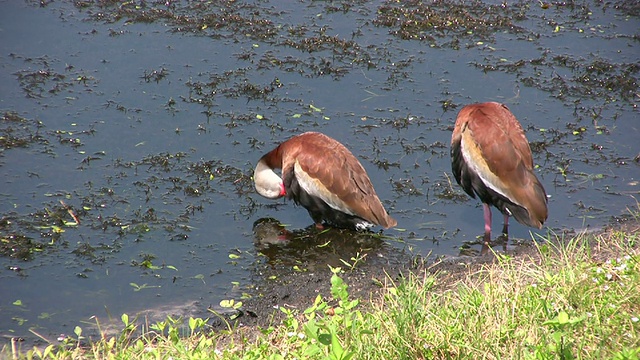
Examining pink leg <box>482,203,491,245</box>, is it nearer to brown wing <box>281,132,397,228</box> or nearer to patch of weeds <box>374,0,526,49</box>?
brown wing <box>281,132,397,228</box>

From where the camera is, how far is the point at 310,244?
7984mm

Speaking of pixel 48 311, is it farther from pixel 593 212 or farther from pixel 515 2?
pixel 515 2

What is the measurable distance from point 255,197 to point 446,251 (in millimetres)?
1926

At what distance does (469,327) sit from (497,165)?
10.3 ft

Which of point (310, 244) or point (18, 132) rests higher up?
point (18, 132)

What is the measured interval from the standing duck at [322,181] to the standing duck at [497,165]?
890 millimetres

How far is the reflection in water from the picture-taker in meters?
7.69

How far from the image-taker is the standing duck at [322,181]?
807 centimetres

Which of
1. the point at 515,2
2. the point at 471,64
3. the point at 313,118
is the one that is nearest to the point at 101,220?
the point at 313,118

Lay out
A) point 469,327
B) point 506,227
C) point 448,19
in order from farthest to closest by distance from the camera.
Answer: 1. point 448,19
2. point 506,227
3. point 469,327

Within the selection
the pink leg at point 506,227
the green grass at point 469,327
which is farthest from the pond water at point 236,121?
the green grass at point 469,327

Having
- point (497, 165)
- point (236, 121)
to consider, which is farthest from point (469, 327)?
point (236, 121)

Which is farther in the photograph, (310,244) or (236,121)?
(236,121)

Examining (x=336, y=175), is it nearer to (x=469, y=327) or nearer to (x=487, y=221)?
(x=487, y=221)
